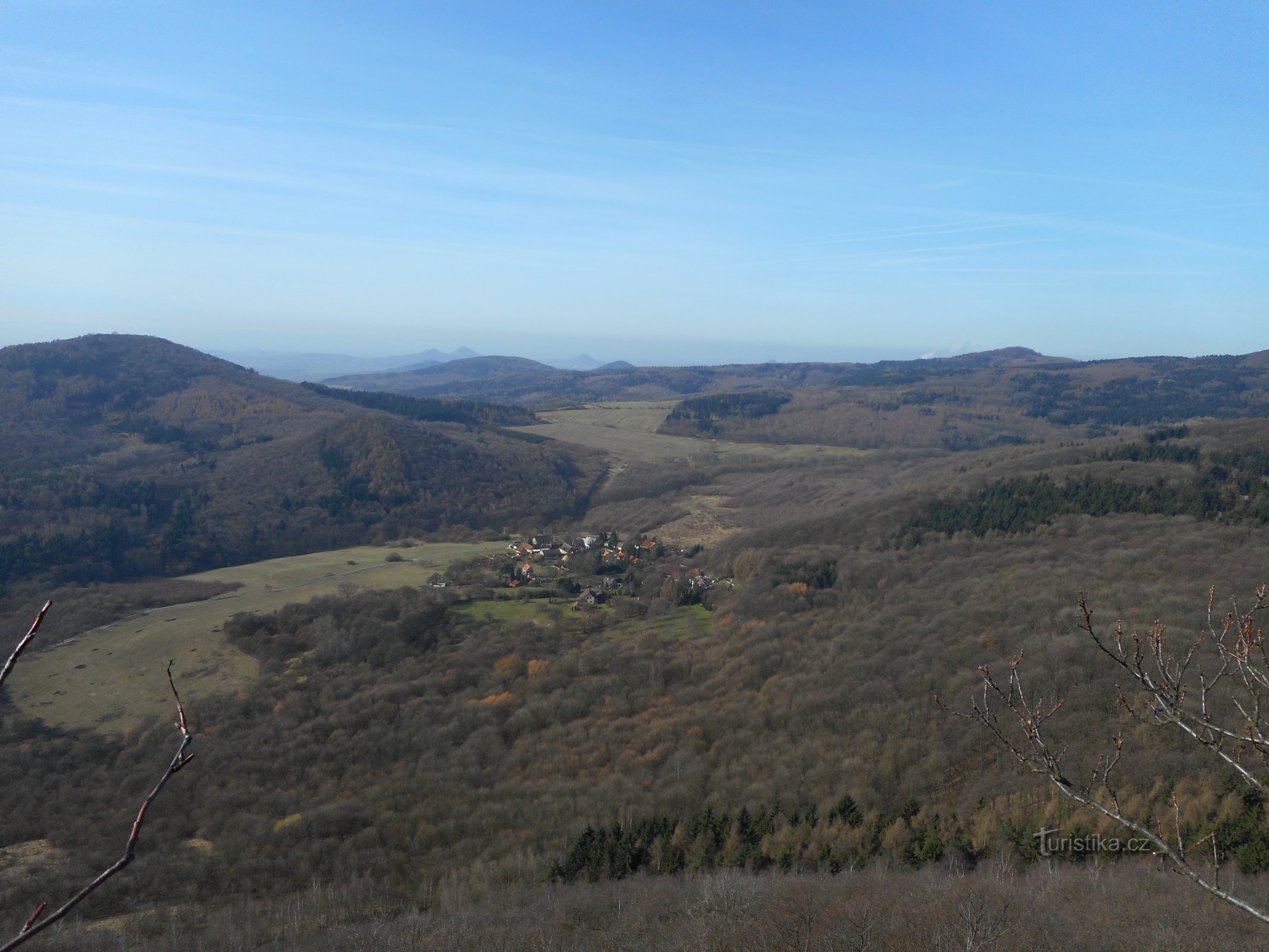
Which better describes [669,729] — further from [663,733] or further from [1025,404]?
[1025,404]

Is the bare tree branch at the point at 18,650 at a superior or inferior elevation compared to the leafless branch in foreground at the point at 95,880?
superior

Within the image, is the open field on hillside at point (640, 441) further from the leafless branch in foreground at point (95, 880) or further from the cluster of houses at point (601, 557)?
the leafless branch in foreground at point (95, 880)

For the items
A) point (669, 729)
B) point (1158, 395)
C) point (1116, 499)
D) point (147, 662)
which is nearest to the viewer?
point (669, 729)

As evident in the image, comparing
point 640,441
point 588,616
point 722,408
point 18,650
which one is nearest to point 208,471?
point 588,616

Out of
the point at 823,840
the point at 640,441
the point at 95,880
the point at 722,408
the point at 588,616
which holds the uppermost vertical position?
the point at 95,880

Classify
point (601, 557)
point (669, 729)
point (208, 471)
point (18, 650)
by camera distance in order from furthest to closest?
point (208, 471) < point (601, 557) < point (669, 729) < point (18, 650)

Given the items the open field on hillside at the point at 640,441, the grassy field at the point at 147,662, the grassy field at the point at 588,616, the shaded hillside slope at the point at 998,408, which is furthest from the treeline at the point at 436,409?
the grassy field at the point at 588,616

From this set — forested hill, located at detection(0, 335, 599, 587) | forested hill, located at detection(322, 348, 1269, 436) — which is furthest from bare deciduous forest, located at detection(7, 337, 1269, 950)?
forested hill, located at detection(322, 348, 1269, 436)
